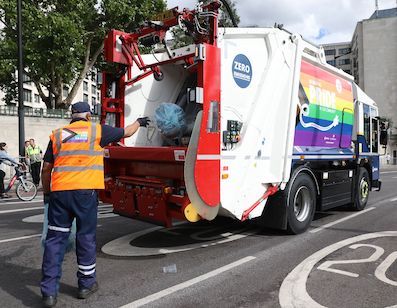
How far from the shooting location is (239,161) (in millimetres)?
5652

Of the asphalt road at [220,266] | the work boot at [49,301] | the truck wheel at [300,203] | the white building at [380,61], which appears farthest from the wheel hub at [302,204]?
the white building at [380,61]

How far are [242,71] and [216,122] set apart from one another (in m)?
0.96

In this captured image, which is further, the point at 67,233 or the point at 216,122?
the point at 216,122

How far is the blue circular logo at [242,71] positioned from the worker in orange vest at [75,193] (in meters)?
2.12

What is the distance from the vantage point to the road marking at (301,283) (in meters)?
4.03

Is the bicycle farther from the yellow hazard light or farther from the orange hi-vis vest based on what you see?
the orange hi-vis vest

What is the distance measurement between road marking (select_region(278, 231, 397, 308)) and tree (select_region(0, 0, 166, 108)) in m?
15.0

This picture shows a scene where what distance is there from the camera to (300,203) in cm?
711

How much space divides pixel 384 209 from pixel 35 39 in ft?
55.6

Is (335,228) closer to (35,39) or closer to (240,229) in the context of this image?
(240,229)

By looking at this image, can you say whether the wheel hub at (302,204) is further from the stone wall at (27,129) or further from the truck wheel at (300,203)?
the stone wall at (27,129)

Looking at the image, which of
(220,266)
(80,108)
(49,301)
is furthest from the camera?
(220,266)

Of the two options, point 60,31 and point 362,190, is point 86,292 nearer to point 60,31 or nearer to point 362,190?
point 362,190

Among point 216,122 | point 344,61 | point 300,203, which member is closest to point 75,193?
point 216,122
